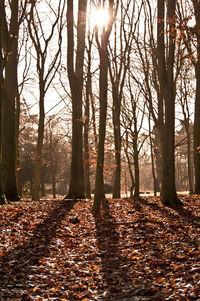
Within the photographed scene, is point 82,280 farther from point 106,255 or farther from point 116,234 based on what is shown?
point 116,234

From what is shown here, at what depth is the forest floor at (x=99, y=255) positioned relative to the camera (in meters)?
5.24

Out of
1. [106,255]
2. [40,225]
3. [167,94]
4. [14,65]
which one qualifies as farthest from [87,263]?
[14,65]

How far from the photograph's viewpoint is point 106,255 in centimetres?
734

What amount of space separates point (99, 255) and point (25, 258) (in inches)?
60.4

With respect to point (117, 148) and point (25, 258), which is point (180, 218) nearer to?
point (25, 258)

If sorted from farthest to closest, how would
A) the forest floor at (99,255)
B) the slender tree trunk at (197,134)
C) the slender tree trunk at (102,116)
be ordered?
the slender tree trunk at (197,134) < the slender tree trunk at (102,116) < the forest floor at (99,255)

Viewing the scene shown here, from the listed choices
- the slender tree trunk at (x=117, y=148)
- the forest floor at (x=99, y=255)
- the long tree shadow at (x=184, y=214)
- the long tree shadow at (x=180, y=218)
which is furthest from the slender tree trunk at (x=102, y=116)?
the slender tree trunk at (x=117, y=148)

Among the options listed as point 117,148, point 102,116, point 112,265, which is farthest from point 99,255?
point 117,148

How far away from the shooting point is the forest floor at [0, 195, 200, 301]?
5.24 meters

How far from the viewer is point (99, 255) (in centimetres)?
736

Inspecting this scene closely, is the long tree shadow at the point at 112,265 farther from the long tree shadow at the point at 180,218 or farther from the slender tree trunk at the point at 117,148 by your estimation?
the slender tree trunk at the point at 117,148

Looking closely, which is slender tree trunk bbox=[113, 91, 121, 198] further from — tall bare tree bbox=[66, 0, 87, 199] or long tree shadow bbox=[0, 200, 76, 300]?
long tree shadow bbox=[0, 200, 76, 300]

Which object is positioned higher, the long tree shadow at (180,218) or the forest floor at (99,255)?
the long tree shadow at (180,218)

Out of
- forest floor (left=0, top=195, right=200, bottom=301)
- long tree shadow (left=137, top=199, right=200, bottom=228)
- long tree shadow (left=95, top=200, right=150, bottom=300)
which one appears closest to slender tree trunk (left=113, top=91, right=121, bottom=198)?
long tree shadow (left=137, top=199, right=200, bottom=228)
